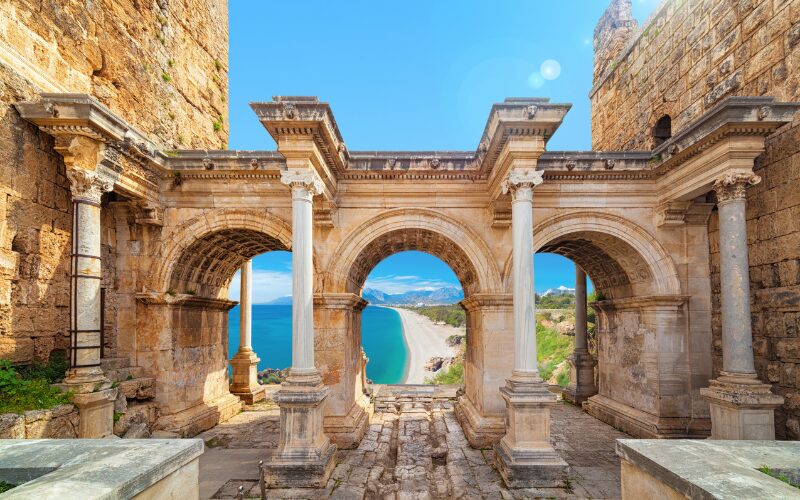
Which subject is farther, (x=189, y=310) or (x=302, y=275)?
(x=189, y=310)

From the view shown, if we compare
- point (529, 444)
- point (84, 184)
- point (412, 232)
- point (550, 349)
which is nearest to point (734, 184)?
point (529, 444)

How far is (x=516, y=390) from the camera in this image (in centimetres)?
683

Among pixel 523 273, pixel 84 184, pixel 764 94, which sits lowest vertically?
pixel 523 273

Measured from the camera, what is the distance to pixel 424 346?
60.0 meters

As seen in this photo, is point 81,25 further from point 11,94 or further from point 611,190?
point 611,190

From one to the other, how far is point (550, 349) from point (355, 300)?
796 inches

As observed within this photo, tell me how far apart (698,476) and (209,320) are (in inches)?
411

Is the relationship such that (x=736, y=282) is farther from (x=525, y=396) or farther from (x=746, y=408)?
(x=525, y=396)

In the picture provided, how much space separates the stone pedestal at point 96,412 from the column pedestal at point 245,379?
222 inches

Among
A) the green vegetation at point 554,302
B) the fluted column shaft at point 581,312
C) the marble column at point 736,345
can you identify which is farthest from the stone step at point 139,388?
the green vegetation at point 554,302

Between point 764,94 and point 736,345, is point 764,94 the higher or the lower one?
the higher one

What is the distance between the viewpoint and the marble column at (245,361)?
1241cm

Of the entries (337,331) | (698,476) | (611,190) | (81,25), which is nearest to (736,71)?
(611,190)

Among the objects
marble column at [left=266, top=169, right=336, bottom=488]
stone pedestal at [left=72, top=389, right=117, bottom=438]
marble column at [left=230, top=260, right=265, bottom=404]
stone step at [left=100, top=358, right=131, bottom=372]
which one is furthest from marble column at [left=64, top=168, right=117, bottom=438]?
marble column at [left=230, top=260, right=265, bottom=404]
